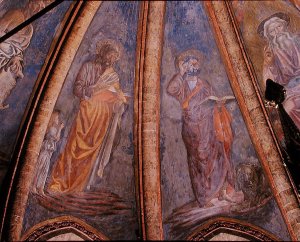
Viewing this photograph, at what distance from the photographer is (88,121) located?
400 inches

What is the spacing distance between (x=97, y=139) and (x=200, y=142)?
1.65 m

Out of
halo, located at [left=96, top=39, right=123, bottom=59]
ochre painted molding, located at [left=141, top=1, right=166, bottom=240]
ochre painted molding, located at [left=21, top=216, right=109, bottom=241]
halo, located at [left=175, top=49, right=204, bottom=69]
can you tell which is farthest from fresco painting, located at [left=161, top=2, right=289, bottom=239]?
ochre painted molding, located at [left=21, top=216, right=109, bottom=241]

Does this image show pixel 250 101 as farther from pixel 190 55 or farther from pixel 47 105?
pixel 47 105

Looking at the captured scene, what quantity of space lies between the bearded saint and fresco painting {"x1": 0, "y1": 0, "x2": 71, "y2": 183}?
3.23m

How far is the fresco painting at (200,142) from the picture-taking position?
966cm

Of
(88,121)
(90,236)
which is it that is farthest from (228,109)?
(90,236)

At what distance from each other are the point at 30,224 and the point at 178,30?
12.9 feet

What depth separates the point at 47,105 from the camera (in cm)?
986

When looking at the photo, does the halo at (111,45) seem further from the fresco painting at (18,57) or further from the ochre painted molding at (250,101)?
the ochre painted molding at (250,101)

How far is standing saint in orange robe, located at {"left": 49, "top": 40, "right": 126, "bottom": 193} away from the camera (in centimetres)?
983

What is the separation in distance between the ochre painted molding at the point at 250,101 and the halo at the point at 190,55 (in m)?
0.36

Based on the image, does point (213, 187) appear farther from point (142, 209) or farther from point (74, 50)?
point (74, 50)

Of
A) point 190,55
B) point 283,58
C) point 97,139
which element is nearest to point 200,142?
point 190,55

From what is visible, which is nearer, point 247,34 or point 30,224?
point 30,224
